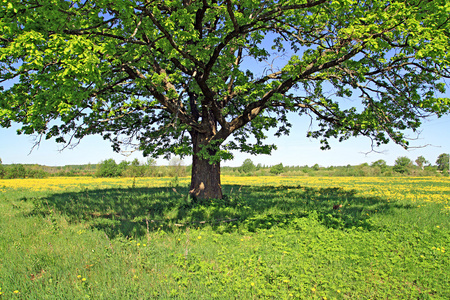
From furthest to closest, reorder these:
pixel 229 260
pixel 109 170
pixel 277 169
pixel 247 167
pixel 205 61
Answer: pixel 247 167 → pixel 277 169 → pixel 109 170 → pixel 205 61 → pixel 229 260

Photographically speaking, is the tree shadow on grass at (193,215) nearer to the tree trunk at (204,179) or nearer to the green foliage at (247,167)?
the tree trunk at (204,179)

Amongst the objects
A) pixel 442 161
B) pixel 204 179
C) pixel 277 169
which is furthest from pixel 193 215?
pixel 442 161

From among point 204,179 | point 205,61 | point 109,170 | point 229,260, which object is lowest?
point 229,260

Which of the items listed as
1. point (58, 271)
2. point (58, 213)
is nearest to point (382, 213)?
point (58, 271)

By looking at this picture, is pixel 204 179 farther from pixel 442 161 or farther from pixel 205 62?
pixel 442 161

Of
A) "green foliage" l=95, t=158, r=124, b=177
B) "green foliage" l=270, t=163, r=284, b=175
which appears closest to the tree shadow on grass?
"green foliage" l=95, t=158, r=124, b=177

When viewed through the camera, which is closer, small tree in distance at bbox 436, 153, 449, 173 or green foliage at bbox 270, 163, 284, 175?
green foliage at bbox 270, 163, 284, 175

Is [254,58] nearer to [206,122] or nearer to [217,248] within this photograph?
[206,122]

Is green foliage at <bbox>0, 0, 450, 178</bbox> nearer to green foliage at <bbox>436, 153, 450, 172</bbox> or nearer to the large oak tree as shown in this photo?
the large oak tree

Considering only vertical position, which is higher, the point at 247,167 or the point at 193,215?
the point at 247,167

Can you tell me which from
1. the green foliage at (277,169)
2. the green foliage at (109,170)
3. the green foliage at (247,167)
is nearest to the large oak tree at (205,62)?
the green foliage at (109,170)

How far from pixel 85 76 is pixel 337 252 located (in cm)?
676

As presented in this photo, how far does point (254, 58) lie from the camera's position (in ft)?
38.6

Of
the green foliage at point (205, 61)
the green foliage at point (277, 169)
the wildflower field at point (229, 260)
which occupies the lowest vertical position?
the wildflower field at point (229, 260)
